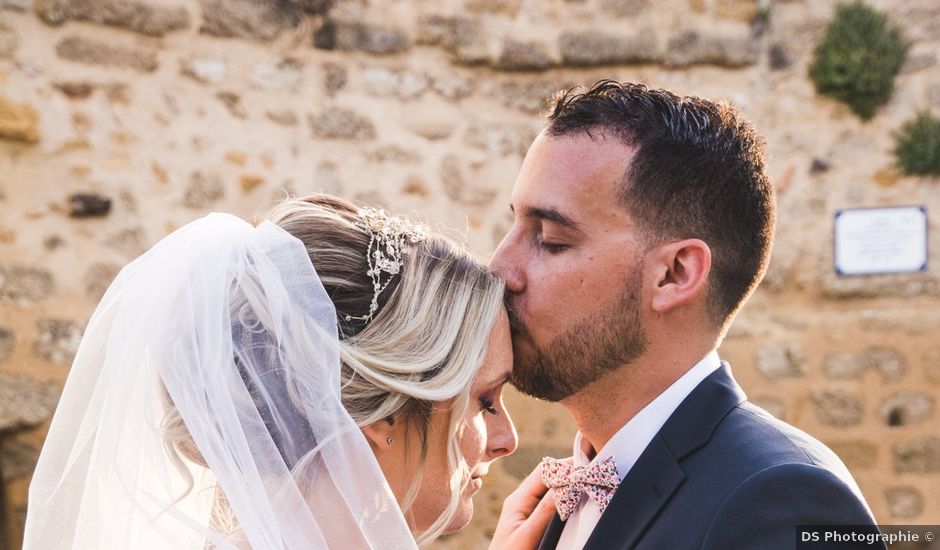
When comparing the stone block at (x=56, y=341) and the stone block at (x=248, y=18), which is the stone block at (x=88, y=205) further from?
the stone block at (x=248, y=18)

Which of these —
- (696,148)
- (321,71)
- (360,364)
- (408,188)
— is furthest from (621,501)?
(321,71)

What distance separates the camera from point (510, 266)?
242 cm

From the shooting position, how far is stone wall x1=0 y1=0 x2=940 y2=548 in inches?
165

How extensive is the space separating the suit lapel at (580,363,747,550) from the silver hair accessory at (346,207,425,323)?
691 mm

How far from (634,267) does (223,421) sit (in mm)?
1014

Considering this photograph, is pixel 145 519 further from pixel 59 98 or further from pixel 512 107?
pixel 512 107

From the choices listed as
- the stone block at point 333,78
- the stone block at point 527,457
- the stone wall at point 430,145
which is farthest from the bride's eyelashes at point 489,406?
the stone block at point 333,78

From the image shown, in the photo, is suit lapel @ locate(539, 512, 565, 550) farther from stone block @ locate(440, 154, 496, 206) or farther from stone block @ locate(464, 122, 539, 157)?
stone block @ locate(464, 122, 539, 157)

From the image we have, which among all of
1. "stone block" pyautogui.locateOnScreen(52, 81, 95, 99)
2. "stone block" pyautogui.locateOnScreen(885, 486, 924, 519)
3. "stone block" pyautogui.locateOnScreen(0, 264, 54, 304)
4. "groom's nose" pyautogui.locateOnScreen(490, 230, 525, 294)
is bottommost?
"stone block" pyautogui.locateOnScreen(885, 486, 924, 519)

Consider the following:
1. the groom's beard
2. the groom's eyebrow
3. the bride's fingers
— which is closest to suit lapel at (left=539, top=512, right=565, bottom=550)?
the bride's fingers

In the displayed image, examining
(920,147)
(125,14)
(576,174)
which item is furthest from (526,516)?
(920,147)

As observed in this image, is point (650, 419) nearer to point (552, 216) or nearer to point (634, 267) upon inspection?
point (634, 267)

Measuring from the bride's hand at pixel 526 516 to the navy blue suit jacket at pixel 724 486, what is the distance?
0.45 metres

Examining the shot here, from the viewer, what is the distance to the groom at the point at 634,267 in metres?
2.31
